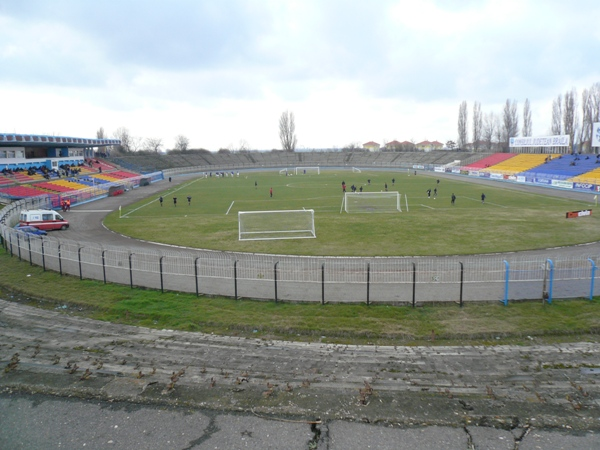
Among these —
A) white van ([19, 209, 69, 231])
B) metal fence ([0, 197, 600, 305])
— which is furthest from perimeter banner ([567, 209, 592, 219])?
white van ([19, 209, 69, 231])

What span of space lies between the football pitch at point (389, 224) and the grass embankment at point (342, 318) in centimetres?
886

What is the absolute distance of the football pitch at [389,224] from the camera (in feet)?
84.4

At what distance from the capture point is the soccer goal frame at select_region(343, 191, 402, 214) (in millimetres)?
40438

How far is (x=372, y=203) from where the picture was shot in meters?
42.9

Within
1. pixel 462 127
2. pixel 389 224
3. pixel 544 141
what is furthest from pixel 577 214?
pixel 462 127

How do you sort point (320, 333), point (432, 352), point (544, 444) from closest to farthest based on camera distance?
1. point (544, 444)
2. point (432, 352)
3. point (320, 333)

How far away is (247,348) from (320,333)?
2387mm

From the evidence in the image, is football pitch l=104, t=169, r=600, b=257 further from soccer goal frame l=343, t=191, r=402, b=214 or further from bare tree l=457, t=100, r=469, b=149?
bare tree l=457, t=100, r=469, b=149

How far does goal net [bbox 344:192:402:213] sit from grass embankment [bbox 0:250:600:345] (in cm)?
2524

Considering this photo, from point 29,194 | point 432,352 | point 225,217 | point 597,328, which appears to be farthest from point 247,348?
point 29,194

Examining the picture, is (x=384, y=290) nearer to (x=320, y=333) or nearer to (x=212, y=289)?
(x=320, y=333)

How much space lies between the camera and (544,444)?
7.94 metres

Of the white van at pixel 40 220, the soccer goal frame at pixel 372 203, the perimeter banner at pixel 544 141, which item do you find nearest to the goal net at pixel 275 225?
the soccer goal frame at pixel 372 203

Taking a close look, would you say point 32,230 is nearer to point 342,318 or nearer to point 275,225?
point 275,225
